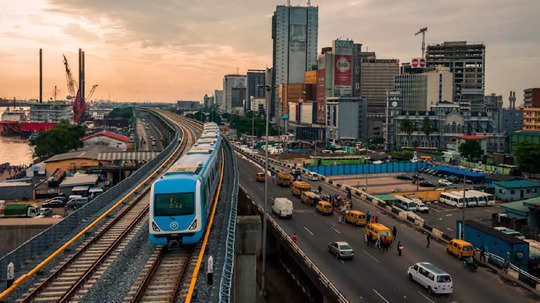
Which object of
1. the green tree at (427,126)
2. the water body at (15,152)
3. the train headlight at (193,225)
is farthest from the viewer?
the green tree at (427,126)

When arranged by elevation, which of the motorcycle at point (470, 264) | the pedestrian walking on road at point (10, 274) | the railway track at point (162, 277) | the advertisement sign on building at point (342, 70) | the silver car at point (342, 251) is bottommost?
the motorcycle at point (470, 264)

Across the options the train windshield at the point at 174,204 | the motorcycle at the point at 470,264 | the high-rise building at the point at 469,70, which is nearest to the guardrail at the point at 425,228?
the motorcycle at the point at 470,264

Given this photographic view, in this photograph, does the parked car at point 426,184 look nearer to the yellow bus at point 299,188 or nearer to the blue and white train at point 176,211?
the yellow bus at point 299,188

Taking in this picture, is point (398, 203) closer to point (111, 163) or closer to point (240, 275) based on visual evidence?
point (240, 275)

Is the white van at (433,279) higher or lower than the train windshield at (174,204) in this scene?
lower

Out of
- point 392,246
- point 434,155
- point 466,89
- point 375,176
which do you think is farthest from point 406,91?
point 392,246

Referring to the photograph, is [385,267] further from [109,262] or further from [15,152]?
[15,152]

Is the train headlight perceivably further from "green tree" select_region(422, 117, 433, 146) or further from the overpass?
"green tree" select_region(422, 117, 433, 146)
